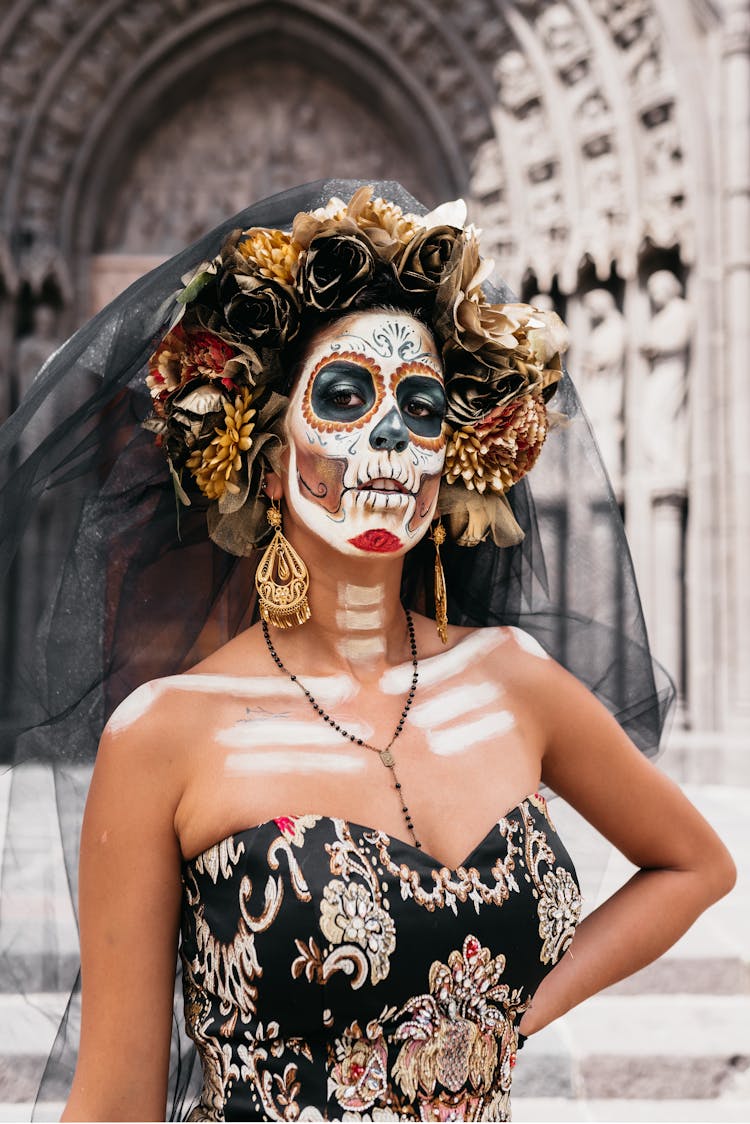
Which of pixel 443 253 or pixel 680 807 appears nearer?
pixel 443 253

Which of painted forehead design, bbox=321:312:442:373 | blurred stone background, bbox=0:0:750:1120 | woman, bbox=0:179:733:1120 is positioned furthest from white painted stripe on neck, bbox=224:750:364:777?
blurred stone background, bbox=0:0:750:1120

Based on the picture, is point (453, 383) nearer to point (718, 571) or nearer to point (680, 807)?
point (680, 807)

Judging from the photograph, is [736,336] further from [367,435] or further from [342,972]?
[342,972]

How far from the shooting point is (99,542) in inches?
60.3

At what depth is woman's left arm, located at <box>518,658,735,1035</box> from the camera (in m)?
1.52

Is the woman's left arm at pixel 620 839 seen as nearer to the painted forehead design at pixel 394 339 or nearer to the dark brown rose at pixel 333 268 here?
the painted forehead design at pixel 394 339

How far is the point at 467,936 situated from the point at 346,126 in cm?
730

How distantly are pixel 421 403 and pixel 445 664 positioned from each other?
35 centimetres

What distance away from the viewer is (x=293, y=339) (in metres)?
1.42

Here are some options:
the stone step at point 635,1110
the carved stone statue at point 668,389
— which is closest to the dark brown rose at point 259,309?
the stone step at point 635,1110

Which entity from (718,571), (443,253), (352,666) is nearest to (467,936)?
(352,666)

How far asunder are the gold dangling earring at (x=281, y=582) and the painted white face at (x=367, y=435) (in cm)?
5

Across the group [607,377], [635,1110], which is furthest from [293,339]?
[607,377]

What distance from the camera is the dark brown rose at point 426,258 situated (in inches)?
54.9
